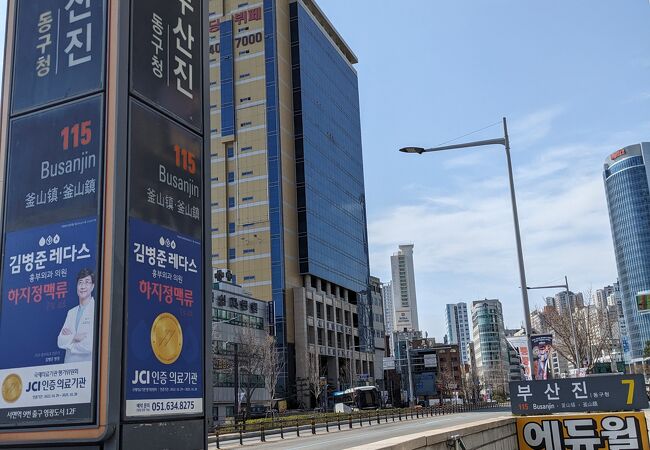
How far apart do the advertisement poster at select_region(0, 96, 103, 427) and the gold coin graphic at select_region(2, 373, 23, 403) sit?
0.01 meters

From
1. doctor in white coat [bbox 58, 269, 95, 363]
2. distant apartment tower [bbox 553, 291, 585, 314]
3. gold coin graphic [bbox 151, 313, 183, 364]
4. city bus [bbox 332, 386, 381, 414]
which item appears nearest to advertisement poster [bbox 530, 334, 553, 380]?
gold coin graphic [bbox 151, 313, 183, 364]

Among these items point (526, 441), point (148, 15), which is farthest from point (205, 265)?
point (526, 441)

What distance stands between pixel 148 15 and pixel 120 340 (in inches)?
153

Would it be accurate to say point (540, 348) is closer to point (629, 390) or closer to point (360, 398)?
point (629, 390)

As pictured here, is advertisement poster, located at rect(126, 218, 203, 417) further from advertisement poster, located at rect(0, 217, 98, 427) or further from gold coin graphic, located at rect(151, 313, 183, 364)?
advertisement poster, located at rect(0, 217, 98, 427)

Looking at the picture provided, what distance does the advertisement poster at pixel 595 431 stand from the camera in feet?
44.5

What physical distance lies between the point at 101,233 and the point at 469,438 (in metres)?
7.36

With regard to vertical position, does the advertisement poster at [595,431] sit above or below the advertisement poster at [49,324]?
below

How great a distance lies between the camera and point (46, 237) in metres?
7.21

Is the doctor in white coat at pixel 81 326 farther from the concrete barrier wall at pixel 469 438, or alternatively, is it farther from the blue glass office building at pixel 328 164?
the blue glass office building at pixel 328 164

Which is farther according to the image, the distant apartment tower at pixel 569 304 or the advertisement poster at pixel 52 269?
the distant apartment tower at pixel 569 304

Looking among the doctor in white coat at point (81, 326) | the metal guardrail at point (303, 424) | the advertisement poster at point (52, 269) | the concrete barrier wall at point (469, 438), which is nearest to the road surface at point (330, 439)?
the metal guardrail at point (303, 424)

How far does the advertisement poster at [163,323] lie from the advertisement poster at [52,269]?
1.38ft

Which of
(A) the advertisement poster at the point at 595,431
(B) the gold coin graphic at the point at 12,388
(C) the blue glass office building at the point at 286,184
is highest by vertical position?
(C) the blue glass office building at the point at 286,184
